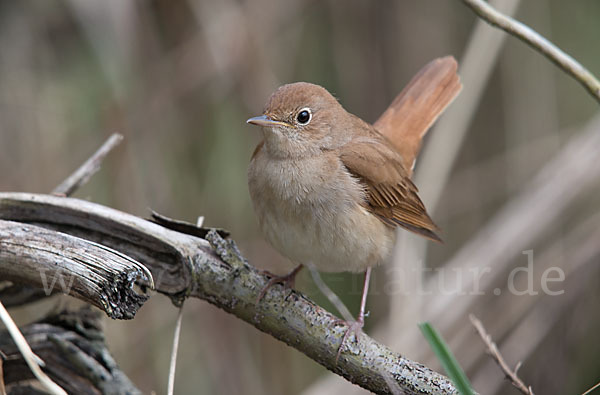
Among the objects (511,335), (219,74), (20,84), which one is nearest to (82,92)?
(20,84)

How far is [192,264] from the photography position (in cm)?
242

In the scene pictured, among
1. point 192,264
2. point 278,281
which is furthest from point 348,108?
point 192,264

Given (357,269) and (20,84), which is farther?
(20,84)

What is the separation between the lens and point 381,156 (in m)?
3.40

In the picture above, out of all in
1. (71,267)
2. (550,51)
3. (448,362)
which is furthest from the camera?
(550,51)

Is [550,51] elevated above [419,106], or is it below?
below

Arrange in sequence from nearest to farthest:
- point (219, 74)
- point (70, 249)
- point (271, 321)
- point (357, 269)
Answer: point (70, 249)
point (271, 321)
point (357, 269)
point (219, 74)

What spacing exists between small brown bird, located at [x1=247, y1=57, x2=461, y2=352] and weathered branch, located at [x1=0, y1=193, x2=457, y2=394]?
268 mm

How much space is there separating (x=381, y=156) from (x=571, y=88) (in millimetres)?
2700

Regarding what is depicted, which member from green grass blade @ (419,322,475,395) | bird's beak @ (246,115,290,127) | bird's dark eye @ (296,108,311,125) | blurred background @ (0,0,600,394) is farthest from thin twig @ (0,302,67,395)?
blurred background @ (0,0,600,394)

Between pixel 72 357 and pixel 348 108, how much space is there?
133 inches

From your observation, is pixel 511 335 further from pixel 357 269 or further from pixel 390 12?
pixel 390 12

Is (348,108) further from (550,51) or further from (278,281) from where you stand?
(550,51)

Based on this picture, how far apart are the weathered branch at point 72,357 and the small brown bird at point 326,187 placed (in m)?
0.73
